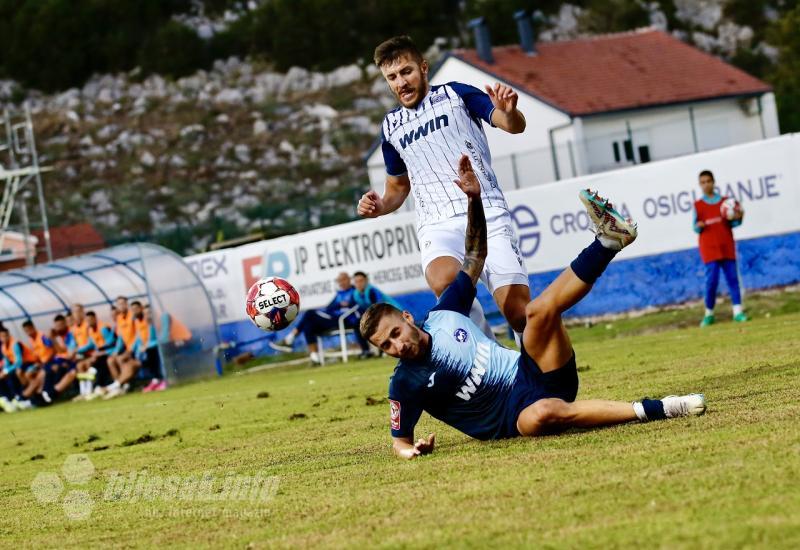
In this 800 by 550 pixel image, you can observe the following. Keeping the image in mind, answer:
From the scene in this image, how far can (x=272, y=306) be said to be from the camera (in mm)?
10906

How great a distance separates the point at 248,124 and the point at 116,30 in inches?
853

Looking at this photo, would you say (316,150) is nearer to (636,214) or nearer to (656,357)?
(636,214)

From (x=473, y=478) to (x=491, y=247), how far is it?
2519mm

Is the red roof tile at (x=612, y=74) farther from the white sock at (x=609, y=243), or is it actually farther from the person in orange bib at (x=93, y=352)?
the white sock at (x=609, y=243)

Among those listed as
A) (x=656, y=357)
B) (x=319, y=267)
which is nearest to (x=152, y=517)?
(x=656, y=357)

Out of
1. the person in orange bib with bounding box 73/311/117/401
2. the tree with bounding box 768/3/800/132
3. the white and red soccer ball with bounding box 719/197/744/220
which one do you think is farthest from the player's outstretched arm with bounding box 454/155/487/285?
the tree with bounding box 768/3/800/132

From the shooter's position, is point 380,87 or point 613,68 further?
point 380,87

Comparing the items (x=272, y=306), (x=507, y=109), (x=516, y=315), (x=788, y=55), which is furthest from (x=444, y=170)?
(x=788, y=55)

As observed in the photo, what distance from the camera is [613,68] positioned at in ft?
182

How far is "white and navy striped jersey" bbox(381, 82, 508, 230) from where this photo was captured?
8.77 metres

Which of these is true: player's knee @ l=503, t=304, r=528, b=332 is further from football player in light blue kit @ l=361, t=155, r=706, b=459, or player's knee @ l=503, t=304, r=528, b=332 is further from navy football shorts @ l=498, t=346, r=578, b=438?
navy football shorts @ l=498, t=346, r=578, b=438

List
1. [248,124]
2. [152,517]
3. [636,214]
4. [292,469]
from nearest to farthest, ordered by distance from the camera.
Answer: [152,517]
[292,469]
[636,214]
[248,124]

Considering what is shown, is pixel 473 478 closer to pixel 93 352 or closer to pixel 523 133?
pixel 93 352

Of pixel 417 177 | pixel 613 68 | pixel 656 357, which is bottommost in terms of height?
pixel 656 357
